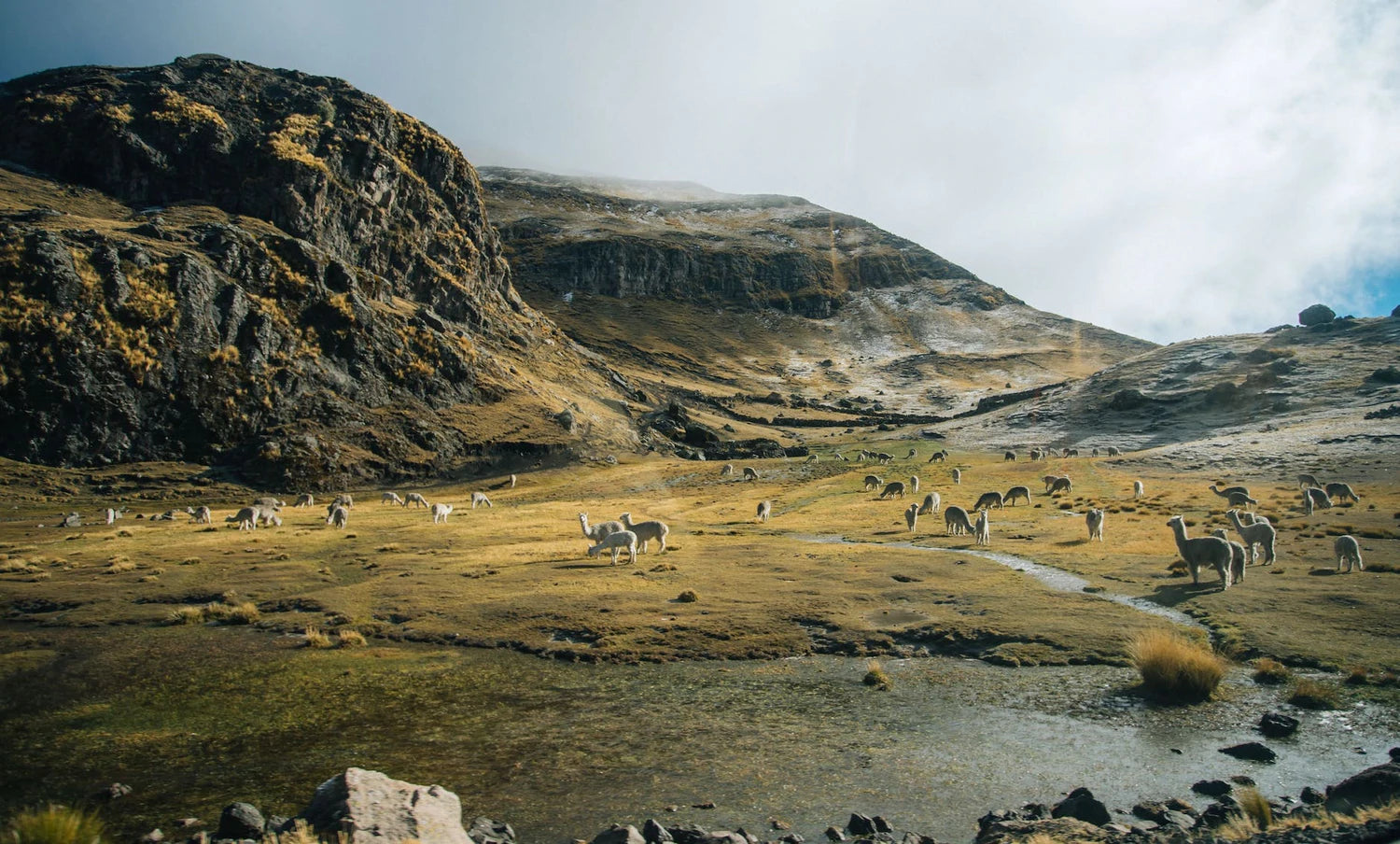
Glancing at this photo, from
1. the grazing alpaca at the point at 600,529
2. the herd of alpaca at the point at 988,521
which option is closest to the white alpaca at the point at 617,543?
the herd of alpaca at the point at 988,521

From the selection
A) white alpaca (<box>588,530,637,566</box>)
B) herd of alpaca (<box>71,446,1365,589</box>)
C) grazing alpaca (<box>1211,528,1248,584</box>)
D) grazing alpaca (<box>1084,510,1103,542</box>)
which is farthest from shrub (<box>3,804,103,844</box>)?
grazing alpaca (<box>1084,510,1103,542</box>)

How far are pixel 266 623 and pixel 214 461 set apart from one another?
60.1 meters

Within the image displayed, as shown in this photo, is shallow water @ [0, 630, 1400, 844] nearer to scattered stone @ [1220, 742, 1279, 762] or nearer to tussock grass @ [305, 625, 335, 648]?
scattered stone @ [1220, 742, 1279, 762]

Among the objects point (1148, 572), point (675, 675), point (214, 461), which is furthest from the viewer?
point (214, 461)

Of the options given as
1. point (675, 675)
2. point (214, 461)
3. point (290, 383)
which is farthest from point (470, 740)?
point (290, 383)

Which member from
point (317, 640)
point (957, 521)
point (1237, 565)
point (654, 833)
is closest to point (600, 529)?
point (317, 640)

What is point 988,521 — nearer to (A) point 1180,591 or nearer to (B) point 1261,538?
(B) point 1261,538

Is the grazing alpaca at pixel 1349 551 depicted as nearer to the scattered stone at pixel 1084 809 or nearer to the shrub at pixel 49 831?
the scattered stone at pixel 1084 809

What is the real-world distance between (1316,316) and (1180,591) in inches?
5593

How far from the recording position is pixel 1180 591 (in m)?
25.2

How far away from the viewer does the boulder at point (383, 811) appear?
9.69 m

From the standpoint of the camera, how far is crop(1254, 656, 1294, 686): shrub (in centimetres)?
1719

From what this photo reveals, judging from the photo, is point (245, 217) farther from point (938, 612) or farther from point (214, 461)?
point (938, 612)

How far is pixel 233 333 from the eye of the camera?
8125 cm
